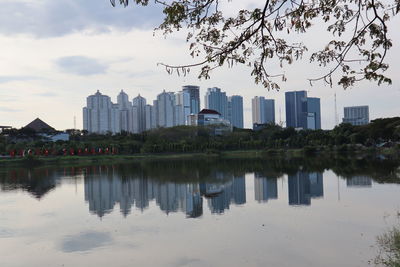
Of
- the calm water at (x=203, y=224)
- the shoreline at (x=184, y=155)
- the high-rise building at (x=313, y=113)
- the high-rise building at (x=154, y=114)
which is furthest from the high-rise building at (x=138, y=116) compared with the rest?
the calm water at (x=203, y=224)

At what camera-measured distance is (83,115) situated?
93.9 metres

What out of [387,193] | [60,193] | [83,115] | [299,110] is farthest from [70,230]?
[299,110]

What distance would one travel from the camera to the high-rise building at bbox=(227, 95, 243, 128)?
121625 millimetres

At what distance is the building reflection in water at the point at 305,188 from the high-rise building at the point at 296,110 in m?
95.9

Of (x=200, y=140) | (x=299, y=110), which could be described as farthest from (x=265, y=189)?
(x=299, y=110)

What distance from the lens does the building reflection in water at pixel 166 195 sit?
14.0 metres

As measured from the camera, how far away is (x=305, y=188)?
17.5 meters

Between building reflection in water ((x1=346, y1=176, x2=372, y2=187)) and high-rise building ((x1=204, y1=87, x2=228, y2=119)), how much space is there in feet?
316

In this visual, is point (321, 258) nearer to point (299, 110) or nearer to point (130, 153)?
point (130, 153)

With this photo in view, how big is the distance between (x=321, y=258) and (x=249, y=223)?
341 centimetres

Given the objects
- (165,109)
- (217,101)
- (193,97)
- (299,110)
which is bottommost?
(165,109)

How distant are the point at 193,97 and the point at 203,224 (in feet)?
333

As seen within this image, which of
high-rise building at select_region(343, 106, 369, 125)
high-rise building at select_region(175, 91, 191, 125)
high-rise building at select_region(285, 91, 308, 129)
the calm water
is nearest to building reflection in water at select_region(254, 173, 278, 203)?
the calm water

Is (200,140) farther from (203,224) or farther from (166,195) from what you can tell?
(203,224)
